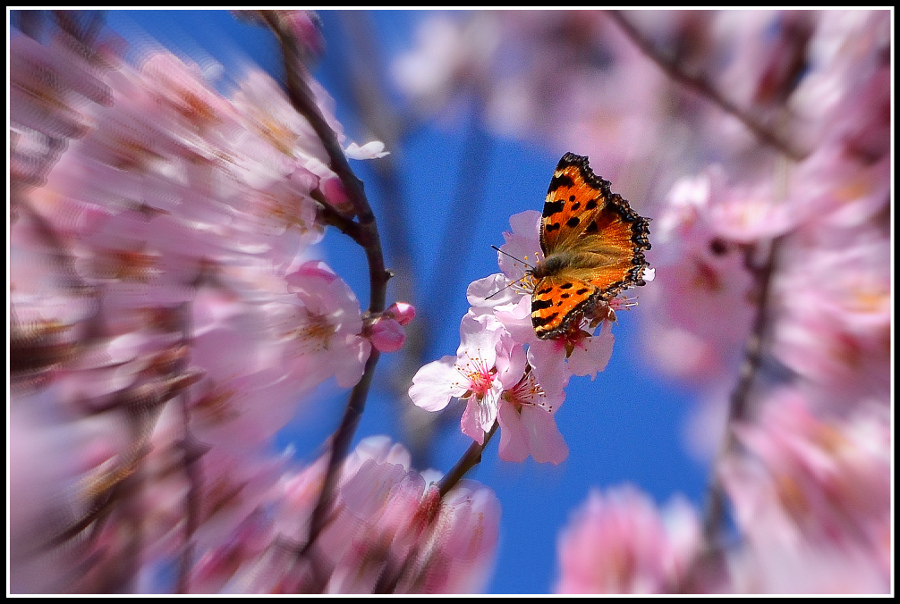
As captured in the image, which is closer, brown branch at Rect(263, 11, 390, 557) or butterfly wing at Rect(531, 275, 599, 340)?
butterfly wing at Rect(531, 275, 599, 340)

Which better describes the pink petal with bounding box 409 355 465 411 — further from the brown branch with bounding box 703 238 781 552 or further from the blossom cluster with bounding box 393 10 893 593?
the brown branch with bounding box 703 238 781 552

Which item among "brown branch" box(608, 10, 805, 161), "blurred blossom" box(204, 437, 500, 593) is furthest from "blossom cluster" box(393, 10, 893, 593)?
"blurred blossom" box(204, 437, 500, 593)

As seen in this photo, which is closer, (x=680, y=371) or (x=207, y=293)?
(x=207, y=293)

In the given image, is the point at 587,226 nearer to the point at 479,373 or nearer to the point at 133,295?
the point at 479,373

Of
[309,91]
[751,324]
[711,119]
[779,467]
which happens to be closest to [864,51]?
[711,119]

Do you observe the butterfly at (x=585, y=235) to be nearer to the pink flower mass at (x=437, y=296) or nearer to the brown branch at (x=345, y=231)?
the pink flower mass at (x=437, y=296)

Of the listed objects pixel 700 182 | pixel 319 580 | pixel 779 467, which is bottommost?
pixel 319 580

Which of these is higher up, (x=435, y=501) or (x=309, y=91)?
(x=309, y=91)

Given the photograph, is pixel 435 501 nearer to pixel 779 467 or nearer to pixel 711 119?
pixel 779 467
